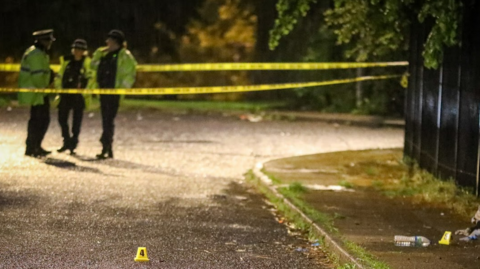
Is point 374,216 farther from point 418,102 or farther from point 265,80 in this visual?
point 265,80

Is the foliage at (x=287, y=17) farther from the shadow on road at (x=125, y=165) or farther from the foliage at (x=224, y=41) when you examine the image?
the foliage at (x=224, y=41)

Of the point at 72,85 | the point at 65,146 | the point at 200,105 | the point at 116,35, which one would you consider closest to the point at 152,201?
the point at 116,35

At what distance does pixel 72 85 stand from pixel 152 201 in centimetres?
473

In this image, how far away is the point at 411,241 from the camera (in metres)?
8.52

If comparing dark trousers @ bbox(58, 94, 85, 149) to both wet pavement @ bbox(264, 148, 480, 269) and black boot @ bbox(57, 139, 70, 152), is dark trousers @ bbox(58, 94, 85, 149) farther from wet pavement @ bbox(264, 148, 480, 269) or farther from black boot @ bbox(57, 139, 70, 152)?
wet pavement @ bbox(264, 148, 480, 269)

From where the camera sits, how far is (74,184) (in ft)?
38.8

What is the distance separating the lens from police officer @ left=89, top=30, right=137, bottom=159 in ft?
47.5

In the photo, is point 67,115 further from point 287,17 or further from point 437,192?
point 437,192

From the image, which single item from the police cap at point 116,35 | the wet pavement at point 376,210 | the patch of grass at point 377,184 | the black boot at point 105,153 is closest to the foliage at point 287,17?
the wet pavement at point 376,210

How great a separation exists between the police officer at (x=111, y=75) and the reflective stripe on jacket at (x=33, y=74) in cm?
88

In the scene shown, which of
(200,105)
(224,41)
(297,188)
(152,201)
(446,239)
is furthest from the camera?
(224,41)

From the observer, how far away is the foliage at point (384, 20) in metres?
10.8

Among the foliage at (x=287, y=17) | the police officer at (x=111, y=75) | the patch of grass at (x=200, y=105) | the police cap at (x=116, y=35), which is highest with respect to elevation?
the foliage at (x=287, y=17)

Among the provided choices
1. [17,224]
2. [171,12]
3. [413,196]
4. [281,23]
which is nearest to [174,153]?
[281,23]
